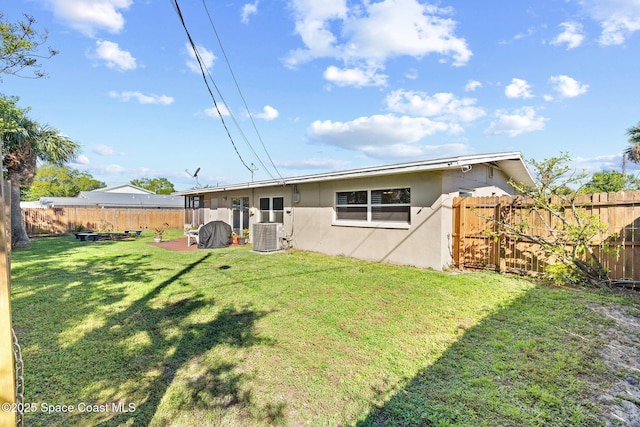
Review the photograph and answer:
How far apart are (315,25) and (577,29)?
23.0ft

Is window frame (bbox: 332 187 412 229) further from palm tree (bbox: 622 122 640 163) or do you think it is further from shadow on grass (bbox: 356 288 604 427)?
palm tree (bbox: 622 122 640 163)

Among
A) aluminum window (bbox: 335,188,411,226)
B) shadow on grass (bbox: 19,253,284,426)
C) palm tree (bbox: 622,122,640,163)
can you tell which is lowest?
shadow on grass (bbox: 19,253,284,426)

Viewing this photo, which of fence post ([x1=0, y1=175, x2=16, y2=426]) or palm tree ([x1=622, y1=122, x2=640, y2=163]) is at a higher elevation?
palm tree ([x1=622, y1=122, x2=640, y2=163])

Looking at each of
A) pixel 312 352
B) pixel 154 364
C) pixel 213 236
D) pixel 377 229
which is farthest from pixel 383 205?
pixel 213 236

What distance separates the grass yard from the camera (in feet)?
7.93

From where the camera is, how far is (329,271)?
7.41 m

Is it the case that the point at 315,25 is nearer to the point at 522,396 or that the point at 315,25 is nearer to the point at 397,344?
the point at 397,344

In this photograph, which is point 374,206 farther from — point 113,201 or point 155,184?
point 155,184

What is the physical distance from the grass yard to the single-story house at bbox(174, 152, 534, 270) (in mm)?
1881

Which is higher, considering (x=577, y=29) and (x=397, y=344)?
(x=577, y=29)

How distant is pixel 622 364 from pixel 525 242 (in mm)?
4144

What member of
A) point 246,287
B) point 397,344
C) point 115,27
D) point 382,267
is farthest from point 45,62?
point 397,344

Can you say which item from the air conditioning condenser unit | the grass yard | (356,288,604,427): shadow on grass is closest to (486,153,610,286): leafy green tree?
the grass yard

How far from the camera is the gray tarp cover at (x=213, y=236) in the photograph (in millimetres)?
12156
